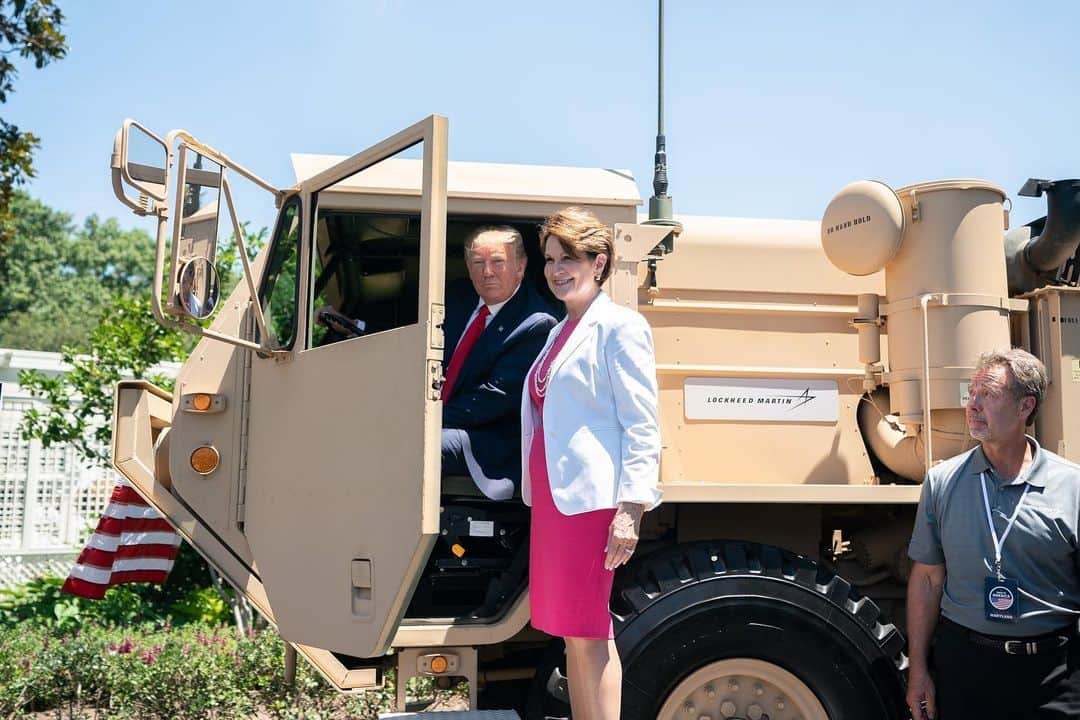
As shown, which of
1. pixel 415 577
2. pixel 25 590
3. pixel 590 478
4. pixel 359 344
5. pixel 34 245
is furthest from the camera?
pixel 34 245

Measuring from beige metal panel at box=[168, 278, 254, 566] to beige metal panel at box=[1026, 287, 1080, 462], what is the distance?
129 inches

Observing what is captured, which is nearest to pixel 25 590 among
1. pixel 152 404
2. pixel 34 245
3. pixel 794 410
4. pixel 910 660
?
pixel 152 404

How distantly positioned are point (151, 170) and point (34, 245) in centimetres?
5252

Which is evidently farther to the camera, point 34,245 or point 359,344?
point 34,245

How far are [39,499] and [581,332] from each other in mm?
9914

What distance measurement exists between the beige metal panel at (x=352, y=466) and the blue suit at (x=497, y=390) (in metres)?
0.45

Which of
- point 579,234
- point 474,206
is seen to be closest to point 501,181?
point 474,206

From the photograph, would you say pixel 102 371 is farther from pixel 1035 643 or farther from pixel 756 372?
pixel 1035 643

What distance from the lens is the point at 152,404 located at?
3926 millimetres

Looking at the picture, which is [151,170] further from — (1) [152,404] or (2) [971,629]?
(2) [971,629]

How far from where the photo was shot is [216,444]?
12.5ft

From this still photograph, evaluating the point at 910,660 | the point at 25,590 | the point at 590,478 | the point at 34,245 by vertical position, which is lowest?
the point at 25,590

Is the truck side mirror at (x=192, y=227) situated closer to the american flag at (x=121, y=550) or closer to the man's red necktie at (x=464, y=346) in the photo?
the man's red necktie at (x=464, y=346)

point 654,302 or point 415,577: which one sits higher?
point 654,302
